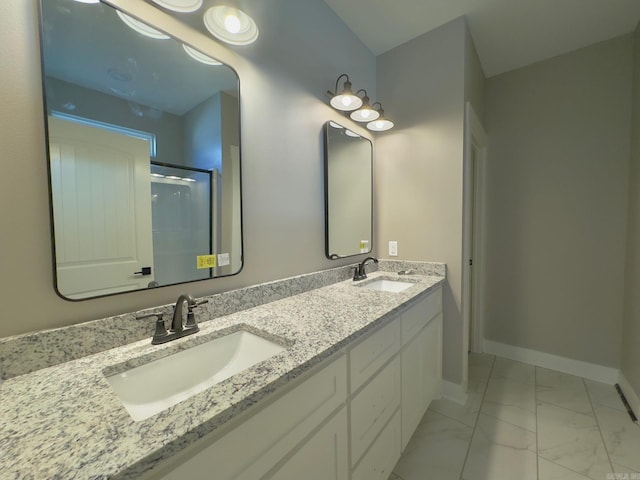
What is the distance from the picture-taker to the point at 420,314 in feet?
5.04

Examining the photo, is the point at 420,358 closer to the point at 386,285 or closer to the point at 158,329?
the point at 386,285

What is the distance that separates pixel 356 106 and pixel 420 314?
1364 mm

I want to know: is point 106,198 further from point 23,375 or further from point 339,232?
point 339,232

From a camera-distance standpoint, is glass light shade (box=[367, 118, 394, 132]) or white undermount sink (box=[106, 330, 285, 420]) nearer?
white undermount sink (box=[106, 330, 285, 420])

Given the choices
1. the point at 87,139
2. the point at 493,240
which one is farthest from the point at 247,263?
the point at 493,240

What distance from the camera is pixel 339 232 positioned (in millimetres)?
1844

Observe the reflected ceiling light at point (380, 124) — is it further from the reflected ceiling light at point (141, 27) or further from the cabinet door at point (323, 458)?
the cabinet door at point (323, 458)

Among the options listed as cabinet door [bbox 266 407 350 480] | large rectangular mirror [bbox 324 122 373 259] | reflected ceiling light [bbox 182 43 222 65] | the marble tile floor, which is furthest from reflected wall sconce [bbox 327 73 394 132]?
the marble tile floor

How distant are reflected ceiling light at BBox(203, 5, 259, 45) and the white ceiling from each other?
88cm

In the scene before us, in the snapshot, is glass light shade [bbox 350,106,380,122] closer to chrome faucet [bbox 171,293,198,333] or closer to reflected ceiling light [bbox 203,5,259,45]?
reflected ceiling light [bbox 203,5,259,45]

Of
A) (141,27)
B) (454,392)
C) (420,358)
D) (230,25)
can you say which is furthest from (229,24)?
(454,392)

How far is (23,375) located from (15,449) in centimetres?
36

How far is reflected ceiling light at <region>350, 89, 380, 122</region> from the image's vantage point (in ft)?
5.96

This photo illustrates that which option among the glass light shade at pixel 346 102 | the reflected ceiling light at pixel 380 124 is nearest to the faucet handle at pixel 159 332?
the glass light shade at pixel 346 102
